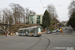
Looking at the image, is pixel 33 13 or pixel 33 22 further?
pixel 33 22

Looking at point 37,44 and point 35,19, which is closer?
point 37,44

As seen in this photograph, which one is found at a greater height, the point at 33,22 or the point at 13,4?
the point at 13,4

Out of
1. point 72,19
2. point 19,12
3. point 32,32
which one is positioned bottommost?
point 32,32

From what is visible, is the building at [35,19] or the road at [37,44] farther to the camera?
the building at [35,19]

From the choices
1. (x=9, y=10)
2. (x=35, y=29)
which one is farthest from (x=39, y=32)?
(x=9, y=10)

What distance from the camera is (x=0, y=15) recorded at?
4350 centimetres

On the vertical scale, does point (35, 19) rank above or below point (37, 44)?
above

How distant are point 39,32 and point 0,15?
23.5m

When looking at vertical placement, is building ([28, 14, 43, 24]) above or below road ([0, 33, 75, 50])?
above

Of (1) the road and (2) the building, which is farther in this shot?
(2) the building

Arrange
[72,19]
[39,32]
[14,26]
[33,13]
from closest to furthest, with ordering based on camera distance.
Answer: [39,32] → [72,19] → [14,26] → [33,13]

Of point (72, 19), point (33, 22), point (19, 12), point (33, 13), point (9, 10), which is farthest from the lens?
point (33, 22)

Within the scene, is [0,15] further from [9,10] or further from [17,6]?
[17,6]

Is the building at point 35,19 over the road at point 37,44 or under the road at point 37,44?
over
